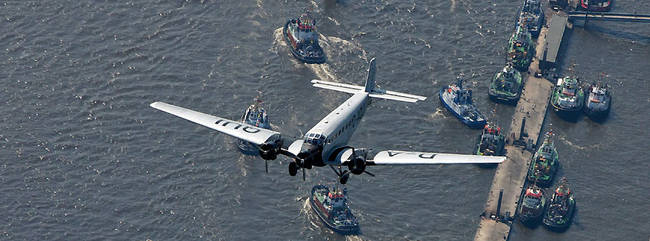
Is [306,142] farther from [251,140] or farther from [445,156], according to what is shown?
[445,156]

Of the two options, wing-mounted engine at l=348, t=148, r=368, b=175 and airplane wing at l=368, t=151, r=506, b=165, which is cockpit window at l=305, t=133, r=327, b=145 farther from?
airplane wing at l=368, t=151, r=506, b=165

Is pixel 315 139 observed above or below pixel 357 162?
above

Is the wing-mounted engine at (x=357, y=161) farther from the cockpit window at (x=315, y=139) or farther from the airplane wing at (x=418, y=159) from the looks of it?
the cockpit window at (x=315, y=139)

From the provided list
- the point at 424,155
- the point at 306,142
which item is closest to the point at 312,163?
the point at 306,142

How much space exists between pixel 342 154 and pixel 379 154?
5.41 meters

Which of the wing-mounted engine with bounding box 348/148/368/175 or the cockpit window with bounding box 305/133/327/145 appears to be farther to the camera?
the wing-mounted engine with bounding box 348/148/368/175

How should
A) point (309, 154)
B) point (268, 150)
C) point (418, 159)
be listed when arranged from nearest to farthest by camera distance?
point (309, 154) < point (268, 150) < point (418, 159)

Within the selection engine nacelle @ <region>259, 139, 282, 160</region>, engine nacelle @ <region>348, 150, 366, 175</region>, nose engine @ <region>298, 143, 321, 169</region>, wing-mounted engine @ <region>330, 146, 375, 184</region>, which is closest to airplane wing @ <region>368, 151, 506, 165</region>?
engine nacelle @ <region>348, 150, 366, 175</region>

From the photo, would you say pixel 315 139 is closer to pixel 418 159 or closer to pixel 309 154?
pixel 309 154

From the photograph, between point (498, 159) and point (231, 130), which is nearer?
point (498, 159)

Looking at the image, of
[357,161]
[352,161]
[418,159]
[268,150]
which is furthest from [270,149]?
[418,159]

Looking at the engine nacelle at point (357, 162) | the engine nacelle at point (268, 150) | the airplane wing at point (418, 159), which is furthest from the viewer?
the engine nacelle at point (357, 162)

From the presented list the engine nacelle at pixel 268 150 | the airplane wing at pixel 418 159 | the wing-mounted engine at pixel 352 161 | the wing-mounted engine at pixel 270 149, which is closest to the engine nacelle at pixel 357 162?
the wing-mounted engine at pixel 352 161

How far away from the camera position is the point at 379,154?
197m
